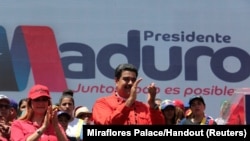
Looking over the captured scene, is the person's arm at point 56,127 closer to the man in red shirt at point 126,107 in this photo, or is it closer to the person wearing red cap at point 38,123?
the person wearing red cap at point 38,123

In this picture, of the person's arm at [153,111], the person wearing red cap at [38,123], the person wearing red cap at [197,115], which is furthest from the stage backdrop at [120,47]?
the person's arm at [153,111]

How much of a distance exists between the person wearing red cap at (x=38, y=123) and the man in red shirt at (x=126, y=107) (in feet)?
1.12

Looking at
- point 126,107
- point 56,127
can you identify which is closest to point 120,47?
point 56,127

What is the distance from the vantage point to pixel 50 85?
9.62 m

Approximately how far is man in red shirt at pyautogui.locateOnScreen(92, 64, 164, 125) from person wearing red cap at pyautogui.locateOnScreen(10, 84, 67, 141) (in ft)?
1.12

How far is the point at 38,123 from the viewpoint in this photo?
555cm

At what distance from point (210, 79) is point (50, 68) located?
212cm

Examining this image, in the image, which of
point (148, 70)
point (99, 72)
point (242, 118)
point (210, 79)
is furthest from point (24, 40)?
point (242, 118)

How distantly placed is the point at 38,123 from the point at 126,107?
0.85 meters

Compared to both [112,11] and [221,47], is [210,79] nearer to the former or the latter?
[221,47]

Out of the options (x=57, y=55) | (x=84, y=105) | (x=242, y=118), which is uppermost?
(x=57, y=55)

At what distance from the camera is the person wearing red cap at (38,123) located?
5367mm

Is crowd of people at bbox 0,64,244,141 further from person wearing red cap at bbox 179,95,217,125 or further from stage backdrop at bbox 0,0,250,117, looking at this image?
stage backdrop at bbox 0,0,250,117

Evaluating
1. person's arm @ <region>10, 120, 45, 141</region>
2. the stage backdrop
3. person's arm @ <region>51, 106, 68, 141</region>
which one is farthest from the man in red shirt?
the stage backdrop
